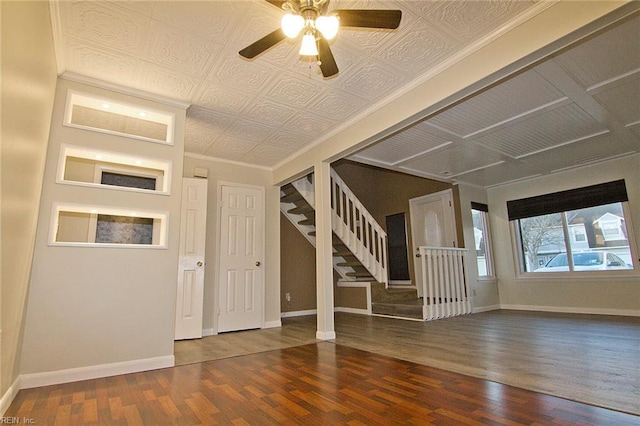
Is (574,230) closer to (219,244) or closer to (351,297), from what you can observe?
(351,297)

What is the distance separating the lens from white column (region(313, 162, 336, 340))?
411 centimetres

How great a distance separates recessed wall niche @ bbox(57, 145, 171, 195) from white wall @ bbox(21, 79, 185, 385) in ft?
0.19

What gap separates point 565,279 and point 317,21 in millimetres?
6439

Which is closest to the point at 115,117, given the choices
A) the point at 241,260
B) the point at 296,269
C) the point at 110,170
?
the point at 110,170

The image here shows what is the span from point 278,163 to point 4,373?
4.08 m

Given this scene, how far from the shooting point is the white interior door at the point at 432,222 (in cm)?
651

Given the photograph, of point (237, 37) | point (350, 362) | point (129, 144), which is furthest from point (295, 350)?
point (237, 37)

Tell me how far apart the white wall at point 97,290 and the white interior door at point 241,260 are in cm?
173

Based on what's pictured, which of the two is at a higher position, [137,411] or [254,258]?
[254,258]

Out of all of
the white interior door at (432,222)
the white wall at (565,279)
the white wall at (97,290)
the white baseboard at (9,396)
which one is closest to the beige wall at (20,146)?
the white baseboard at (9,396)

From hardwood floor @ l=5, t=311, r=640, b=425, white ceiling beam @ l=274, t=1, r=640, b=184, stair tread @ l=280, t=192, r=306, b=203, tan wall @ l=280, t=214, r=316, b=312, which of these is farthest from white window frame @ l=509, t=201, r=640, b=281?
white ceiling beam @ l=274, t=1, r=640, b=184

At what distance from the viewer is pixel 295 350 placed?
3.53 m

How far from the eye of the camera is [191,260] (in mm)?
4547

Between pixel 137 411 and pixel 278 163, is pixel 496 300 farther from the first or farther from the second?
pixel 137 411
